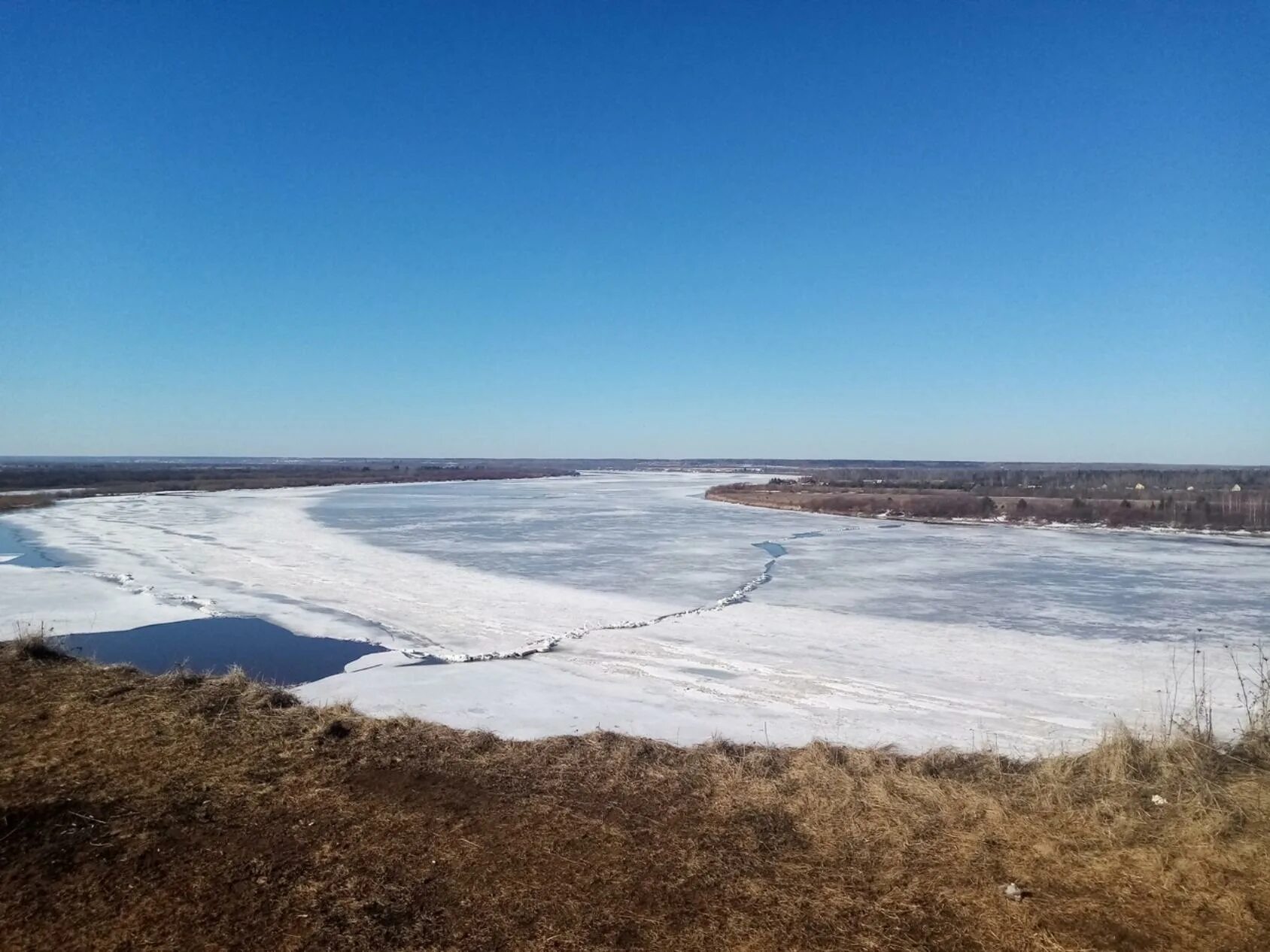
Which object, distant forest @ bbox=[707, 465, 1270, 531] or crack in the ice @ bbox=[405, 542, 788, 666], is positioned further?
distant forest @ bbox=[707, 465, 1270, 531]

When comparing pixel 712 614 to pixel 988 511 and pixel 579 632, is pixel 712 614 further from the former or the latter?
pixel 988 511

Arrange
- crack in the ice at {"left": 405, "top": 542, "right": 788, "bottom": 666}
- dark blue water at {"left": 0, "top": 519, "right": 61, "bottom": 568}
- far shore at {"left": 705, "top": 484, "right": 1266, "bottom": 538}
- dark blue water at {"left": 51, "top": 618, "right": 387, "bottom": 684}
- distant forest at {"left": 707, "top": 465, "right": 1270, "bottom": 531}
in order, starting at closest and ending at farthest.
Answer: dark blue water at {"left": 51, "top": 618, "right": 387, "bottom": 684} < crack in the ice at {"left": 405, "top": 542, "right": 788, "bottom": 666} < dark blue water at {"left": 0, "top": 519, "right": 61, "bottom": 568} < far shore at {"left": 705, "top": 484, "right": 1266, "bottom": 538} < distant forest at {"left": 707, "top": 465, "right": 1270, "bottom": 531}

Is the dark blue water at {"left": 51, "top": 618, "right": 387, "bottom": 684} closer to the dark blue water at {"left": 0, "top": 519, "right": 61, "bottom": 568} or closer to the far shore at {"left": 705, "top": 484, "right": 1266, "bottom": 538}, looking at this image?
the dark blue water at {"left": 0, "top": 519, "right": 61, "bottom": 568}

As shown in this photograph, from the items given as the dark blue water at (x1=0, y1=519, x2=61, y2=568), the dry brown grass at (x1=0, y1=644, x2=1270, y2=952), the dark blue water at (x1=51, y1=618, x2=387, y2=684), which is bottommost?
the dark blue water at (x1=51, y1=618, x2=387, y2=684)

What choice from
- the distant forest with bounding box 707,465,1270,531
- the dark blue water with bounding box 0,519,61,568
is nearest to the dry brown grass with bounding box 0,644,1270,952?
the dark blue water with bounding box 0,519,61,568

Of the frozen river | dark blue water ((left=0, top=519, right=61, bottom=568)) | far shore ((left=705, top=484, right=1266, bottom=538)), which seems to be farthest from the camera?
far shore ((left=705, top=484, right=1266, bottom=538))

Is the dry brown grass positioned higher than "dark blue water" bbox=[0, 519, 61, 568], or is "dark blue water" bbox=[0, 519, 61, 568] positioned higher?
the dry brown grass

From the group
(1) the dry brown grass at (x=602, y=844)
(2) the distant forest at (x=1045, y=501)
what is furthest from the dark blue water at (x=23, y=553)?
(2) the distant forest at (x=1045, y=501)

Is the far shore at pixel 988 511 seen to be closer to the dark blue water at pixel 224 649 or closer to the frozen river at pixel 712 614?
the frozen river at pixel 712 614

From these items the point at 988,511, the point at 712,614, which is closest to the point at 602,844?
the point at 712,614
